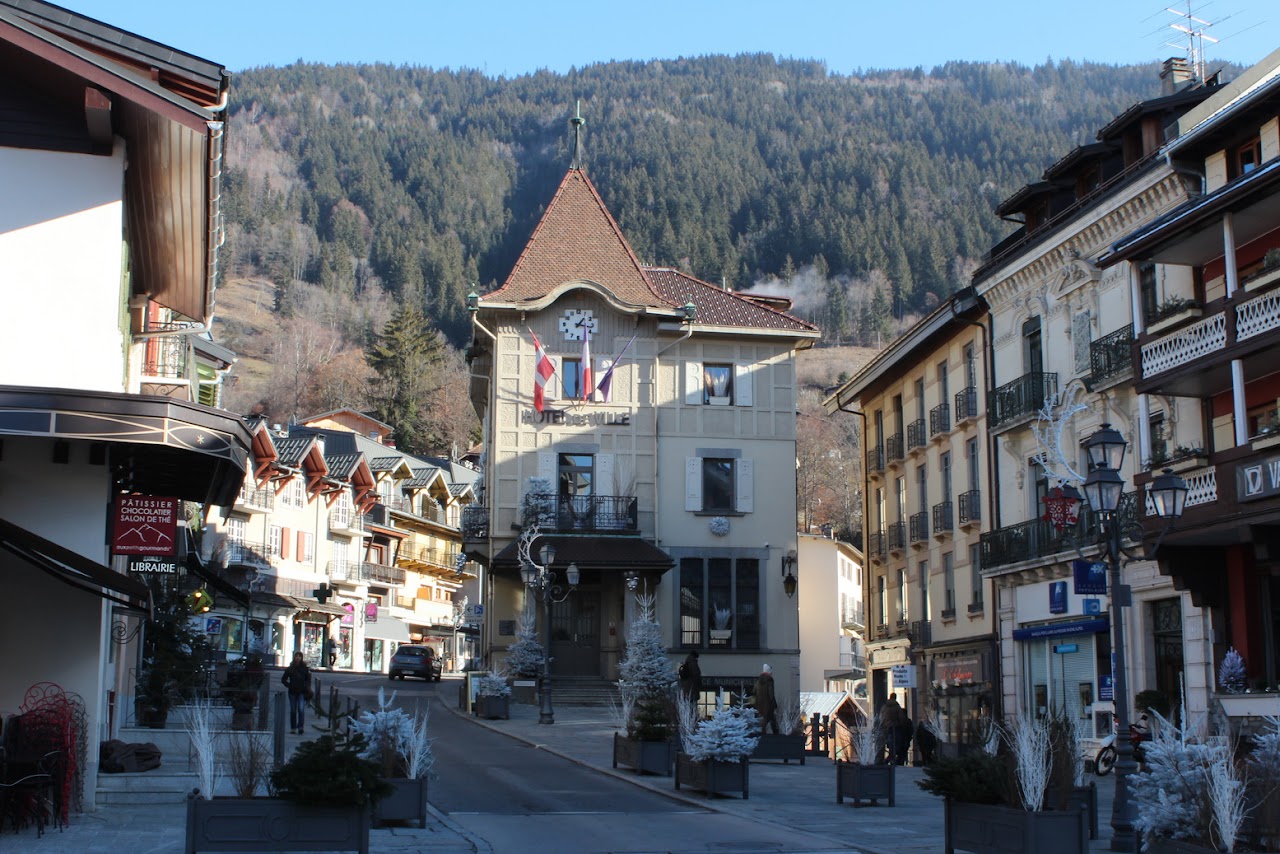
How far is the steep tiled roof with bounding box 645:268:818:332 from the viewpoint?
45.8m

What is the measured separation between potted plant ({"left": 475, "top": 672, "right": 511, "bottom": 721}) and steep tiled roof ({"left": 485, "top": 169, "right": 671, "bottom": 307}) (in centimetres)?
1399

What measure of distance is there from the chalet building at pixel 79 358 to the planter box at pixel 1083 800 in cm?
917

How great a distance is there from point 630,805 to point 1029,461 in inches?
733

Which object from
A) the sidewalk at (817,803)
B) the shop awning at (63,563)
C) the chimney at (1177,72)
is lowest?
the sidewalk at (817,803)

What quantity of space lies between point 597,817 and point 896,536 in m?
27.2

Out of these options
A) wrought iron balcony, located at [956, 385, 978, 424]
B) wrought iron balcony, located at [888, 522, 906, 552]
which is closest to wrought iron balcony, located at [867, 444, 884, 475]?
wrought iron balcony, located at [888, 522, 906, 552]

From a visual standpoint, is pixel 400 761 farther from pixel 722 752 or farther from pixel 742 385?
pixel 742 385

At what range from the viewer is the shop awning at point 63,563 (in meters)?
14.3

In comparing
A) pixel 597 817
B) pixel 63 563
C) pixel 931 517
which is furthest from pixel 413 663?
pixel 63 563

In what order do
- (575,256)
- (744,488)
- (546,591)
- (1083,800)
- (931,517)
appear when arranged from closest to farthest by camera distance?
(1083,800)
(546,591)
(931,517)
(744,488)
(575,256)

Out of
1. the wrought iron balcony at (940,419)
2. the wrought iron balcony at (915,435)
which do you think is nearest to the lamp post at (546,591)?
the wrought iron balcony at (915,435)

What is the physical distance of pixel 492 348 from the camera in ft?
149

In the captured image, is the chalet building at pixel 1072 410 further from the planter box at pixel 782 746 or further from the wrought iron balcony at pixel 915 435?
the planter box at pixel 782 746

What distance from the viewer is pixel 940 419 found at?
3934cm
